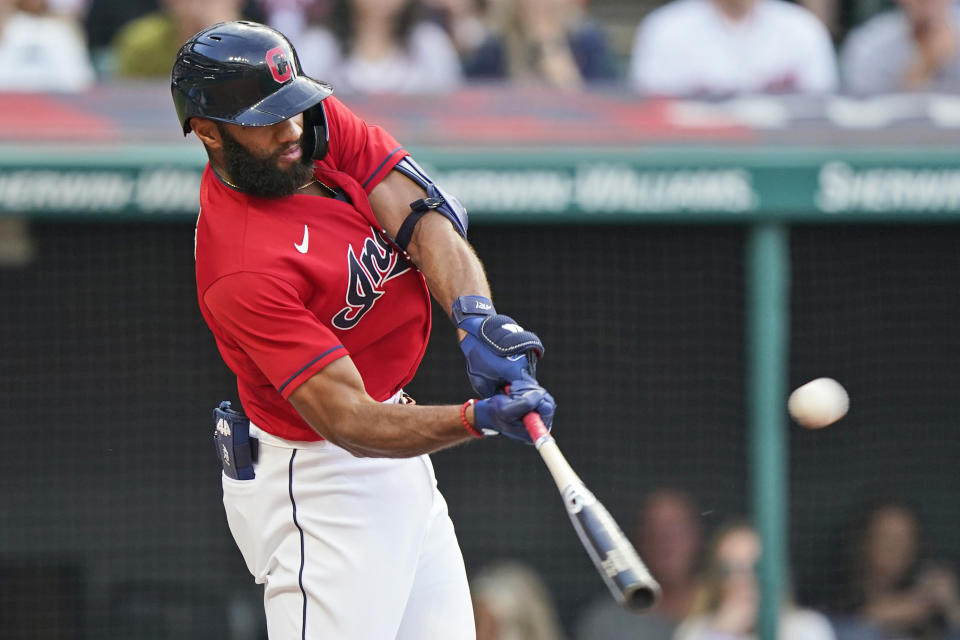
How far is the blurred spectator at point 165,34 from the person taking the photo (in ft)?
16.7

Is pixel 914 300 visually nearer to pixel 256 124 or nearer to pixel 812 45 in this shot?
pixel 812 45

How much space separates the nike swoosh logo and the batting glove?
34cm

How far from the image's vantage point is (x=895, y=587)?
4.82 meters

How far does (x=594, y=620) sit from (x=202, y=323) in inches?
71.5

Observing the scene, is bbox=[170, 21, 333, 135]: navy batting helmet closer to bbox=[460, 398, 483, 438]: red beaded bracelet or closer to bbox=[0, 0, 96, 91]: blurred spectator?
bbox=[460, 398, 483, 438]: red beaded bracelet

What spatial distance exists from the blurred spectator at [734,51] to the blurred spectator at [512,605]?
187 centimetres

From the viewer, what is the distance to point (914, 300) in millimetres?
4887

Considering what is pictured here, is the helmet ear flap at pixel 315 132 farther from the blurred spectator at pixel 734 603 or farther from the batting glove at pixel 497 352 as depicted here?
the blurred spectator at pixel 734 603

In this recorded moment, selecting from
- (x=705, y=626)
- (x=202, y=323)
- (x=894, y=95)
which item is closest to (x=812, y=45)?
(x=894, y=95)

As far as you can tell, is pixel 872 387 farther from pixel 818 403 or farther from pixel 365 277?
pixel 365 277

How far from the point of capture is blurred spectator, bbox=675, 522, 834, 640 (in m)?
4.64

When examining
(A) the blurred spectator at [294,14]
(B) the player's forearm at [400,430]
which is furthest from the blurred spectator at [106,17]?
(B) the player's forearm at [400,430]

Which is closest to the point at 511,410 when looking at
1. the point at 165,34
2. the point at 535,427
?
the point at 535,427

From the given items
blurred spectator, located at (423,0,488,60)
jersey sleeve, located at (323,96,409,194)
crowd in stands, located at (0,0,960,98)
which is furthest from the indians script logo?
blurred spectator, located at (423,0,488,60)
